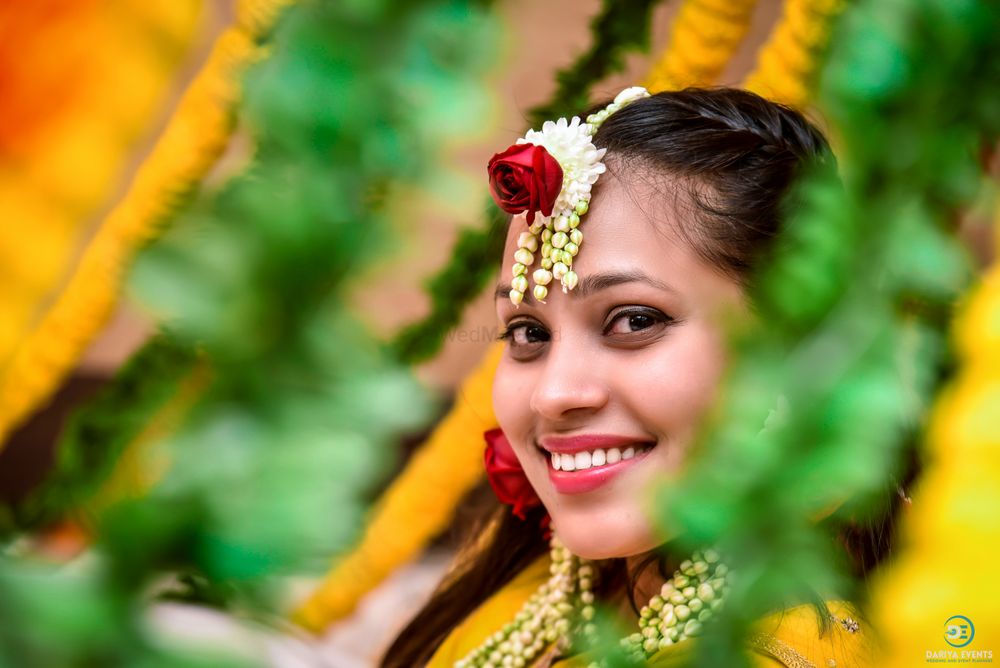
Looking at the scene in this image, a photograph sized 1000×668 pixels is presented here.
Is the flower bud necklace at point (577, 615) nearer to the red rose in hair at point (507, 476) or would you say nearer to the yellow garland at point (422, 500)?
the red rose in hair at point (507, 476)

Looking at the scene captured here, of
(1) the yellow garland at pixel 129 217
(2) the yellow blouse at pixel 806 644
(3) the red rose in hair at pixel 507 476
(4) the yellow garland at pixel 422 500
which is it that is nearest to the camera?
(2) the yellow blouse at pixel 806 644

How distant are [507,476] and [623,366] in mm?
303

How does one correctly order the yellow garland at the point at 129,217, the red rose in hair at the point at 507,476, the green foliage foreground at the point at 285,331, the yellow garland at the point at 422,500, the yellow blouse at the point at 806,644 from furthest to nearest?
the yellow garland at the point at 422,500, the yellow garland at the point at 129,217, the red rose in hair at the point at 507,476, the yellow blouse at the point at 806,644, the green foliage foreground at the point at 285,331

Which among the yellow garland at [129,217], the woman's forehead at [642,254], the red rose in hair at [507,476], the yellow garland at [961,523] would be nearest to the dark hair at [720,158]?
the woman's forehead at [642,254]

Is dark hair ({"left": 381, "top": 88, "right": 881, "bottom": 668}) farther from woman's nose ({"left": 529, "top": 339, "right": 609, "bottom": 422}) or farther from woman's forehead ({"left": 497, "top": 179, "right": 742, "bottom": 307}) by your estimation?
woman's nose ({"left": 529, "top": 339, "right": 609, "bottom": 422})

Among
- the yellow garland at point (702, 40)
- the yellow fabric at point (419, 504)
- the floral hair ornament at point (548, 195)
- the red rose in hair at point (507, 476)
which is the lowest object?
the red rose in hair at point (507, 476)

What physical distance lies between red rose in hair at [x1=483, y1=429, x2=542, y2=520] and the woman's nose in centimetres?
24

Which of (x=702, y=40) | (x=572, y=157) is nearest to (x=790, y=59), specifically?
(x=702, y=40)

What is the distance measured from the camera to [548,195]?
83 centimetres

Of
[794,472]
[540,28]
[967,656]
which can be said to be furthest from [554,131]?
[540,28]

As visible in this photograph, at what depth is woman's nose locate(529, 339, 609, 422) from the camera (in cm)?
79

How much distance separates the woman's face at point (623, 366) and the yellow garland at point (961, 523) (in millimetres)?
580

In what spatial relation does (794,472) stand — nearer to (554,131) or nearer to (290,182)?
(290,182)

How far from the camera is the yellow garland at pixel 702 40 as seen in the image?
1.12 meters
